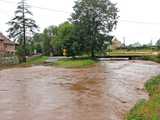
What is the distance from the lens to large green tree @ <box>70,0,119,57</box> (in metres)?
62.7

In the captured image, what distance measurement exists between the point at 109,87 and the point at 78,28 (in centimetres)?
3939

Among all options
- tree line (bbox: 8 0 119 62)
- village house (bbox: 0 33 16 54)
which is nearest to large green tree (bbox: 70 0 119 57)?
tree line (bbox: 8 0 119 62)

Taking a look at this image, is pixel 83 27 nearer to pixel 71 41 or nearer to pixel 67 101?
pixel 71 41

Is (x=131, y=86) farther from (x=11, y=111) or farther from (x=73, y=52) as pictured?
(x=73, y=52)

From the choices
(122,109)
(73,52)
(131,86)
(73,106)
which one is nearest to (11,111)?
(73,106)

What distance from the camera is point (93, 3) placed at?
2509 inches

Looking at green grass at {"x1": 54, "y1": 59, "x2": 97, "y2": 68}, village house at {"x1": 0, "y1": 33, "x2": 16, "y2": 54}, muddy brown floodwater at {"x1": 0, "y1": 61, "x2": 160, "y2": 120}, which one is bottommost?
muddy brown floodwater at {"x1": 0, "y1": 61, "x2": 160, "y2": 120}

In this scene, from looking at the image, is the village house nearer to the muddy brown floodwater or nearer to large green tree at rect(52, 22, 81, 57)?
large green tree at rect(52, 22, 81, 57)

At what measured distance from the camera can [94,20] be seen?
2509 inches

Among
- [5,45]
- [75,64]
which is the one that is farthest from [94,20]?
[5,45]

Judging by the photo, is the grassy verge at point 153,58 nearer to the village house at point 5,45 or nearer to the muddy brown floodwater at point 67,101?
the village house at point 5,45

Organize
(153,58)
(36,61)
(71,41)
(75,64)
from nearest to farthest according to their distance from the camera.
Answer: (75,64) < (71,41) < (36,61) < (153,58)

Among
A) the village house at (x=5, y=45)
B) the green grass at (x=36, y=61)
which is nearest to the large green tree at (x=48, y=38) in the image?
the village house at (x=5, y=45)

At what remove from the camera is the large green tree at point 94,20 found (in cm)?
6272
